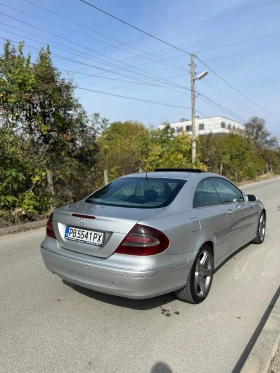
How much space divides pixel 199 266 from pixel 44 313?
1745 millimetres

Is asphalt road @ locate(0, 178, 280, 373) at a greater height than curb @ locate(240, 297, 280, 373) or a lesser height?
lesser

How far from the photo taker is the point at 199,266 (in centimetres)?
359

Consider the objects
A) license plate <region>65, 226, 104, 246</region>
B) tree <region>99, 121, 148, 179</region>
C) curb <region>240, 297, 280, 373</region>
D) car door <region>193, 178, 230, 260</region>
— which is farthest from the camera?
tree <region>99, 121, 148, 179</region>

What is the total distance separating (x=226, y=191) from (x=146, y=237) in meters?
2.20

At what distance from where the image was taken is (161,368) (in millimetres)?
2516

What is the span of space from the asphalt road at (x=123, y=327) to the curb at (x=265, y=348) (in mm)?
178

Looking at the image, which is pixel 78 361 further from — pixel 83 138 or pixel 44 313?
pixel 83 138

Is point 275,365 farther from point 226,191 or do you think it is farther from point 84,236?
point 226,191

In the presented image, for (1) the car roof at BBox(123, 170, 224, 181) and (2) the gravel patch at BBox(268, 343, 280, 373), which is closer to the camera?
(2) the gravel patch at BBox(268, 343, 280, 373)

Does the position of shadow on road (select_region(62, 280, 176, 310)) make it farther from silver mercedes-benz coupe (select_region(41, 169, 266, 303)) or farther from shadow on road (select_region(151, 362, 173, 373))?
shadow on road (select_region(151, 362, 173, 373))

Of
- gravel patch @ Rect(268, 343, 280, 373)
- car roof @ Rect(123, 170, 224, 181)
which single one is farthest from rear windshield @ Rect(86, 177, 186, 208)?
gravel patch @ Rect(268, 343, 280, 373)

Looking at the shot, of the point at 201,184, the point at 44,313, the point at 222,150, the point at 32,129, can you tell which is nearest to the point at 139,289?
the point at 44,313

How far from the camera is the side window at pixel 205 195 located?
3.82m

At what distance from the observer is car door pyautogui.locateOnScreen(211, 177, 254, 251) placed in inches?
175
